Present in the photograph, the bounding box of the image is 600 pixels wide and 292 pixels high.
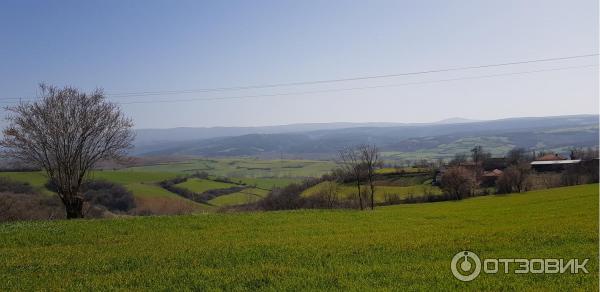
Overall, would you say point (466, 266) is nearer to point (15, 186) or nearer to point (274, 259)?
point (274, 259)

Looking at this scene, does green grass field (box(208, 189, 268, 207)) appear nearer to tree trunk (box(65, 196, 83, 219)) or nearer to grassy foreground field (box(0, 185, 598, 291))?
tree trunk (box(65, 196, 83, 219))

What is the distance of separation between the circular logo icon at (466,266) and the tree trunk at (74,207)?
29.1 meters

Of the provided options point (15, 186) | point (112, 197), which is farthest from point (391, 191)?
point (15, 186)

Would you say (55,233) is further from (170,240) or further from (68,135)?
(68,135)

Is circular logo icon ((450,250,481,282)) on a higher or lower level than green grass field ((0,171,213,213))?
higher

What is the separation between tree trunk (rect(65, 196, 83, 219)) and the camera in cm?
3269

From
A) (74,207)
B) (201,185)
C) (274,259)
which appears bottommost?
(201,185)

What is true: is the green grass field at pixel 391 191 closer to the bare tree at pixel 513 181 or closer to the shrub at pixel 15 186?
the bare tree at pixel 513 181

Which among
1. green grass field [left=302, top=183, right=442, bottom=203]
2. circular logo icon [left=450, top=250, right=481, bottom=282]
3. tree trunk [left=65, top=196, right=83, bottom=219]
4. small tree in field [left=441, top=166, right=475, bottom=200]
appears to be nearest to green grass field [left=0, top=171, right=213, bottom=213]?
green grass field [left=302, top=183, right=442, bottom=203]

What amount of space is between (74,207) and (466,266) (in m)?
30.1

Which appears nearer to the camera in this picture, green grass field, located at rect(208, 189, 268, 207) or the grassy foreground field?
the grassy foreground field

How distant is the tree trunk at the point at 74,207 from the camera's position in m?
32.7

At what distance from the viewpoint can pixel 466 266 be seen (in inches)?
446

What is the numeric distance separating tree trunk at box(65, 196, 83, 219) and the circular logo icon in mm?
29077
